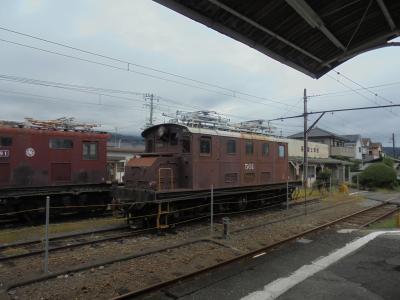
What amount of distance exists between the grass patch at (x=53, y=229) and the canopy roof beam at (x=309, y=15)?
9.82 meters

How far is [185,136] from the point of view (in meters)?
14.0

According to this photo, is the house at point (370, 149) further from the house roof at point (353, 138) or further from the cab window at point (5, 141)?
the cab window at point (5, 141)

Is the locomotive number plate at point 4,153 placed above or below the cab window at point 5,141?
below

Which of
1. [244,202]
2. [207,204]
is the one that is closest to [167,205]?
[207,204]

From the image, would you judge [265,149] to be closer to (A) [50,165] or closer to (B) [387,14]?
(A) [50,165]

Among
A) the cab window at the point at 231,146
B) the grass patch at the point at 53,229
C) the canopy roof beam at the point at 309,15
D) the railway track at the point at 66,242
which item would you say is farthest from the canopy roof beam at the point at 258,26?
the cab window at the point at 231,146

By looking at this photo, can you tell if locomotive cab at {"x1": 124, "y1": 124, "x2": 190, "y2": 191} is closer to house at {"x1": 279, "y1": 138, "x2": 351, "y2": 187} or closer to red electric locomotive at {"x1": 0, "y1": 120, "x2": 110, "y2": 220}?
red electric locomotive at {"x1": 0, "y1": 120, "x2": 110, "y2": 220}

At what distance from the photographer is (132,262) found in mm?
8812

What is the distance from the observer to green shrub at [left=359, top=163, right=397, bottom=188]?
39.7m

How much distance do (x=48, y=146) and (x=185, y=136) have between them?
18.4 feet

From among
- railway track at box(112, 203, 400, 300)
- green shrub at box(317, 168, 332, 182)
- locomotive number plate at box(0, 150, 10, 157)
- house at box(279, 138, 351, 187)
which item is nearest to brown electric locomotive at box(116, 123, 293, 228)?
railway track at box(112, 203, 400, 300)

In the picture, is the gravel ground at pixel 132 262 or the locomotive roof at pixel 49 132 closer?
the gravel ground at pixel 132 262

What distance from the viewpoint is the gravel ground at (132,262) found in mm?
6977

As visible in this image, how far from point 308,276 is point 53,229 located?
8834 millimetres
